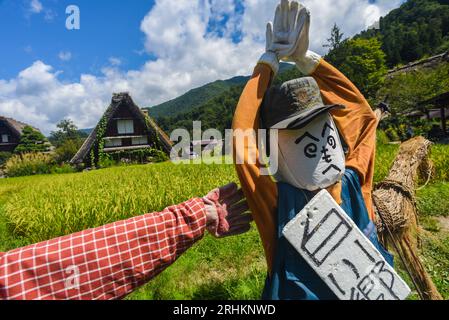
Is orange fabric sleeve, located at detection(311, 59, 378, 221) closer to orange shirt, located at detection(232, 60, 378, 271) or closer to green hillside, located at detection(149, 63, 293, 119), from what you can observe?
orange shirt, located at detection(232, 60, 378, 271)

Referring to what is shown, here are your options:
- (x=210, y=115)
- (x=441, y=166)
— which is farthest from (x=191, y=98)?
A: (x=441, y=166)

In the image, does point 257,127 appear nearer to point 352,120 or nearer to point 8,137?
point 352,120

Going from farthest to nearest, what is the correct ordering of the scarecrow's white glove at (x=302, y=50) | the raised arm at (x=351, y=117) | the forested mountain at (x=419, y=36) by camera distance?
1. the forested mountain at (x=419, y=36)
2. the raised arm at (x=351, y=117)
3. the scarecrow's white glove at (x=302, y=50)

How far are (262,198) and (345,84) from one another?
2.80 ft

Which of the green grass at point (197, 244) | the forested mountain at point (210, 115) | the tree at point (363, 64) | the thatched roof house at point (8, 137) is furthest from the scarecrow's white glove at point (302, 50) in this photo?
the forested mountain at point (210, 115)

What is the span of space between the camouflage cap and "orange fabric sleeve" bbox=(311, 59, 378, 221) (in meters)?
0.36

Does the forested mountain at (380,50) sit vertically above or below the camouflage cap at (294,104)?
above

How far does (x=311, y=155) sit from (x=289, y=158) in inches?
3.5

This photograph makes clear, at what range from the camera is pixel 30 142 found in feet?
71.3

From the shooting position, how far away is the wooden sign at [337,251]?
100 centimetres

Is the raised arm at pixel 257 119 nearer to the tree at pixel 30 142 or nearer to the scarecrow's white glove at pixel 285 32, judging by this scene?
the scarecrow's white glove at pixel 285 32

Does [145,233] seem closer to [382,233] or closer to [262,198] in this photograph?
[262,198]

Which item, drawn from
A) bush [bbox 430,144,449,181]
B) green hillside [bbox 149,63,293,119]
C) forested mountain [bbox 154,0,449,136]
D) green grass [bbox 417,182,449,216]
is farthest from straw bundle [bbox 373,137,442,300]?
green hillside [bbox 149,63,293,119]
